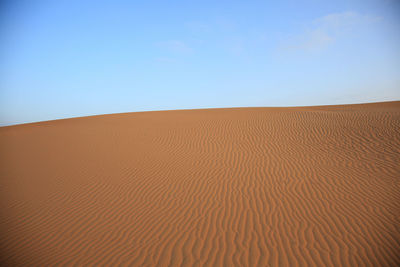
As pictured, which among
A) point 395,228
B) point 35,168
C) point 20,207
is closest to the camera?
point 395,228

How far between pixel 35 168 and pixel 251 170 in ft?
29.3

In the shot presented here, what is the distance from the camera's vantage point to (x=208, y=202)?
543cm

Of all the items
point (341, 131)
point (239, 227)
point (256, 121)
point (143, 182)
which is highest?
point (256, 121)

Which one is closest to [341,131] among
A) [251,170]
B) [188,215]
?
[251,170]

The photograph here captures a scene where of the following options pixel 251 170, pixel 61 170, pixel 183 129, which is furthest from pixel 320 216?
pixel 183 129

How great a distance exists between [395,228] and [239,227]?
10.7ft

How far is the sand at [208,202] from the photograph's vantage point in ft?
12.1

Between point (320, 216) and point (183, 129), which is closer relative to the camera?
point (320, 216)

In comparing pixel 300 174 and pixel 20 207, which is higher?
pixel 300 174

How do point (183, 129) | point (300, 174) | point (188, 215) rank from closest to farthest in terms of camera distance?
point (188, 215)
point (300, 174)
point (183, 129)

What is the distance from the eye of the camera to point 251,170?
739cm

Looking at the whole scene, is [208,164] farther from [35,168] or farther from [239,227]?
[35,168]

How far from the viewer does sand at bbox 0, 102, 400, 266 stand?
3.69 metres

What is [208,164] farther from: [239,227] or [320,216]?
[320,216]
